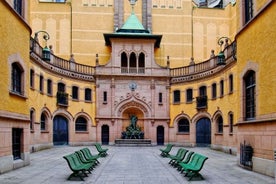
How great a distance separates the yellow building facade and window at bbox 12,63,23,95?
7999 millimetres

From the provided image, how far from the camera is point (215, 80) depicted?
107 feet

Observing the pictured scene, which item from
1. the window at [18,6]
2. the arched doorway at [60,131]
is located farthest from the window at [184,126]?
the window at [18,6]

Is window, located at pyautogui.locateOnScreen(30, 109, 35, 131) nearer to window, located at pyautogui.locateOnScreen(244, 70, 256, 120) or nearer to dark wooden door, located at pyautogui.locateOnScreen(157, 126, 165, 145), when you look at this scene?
dark wooden door, located at pyautogui.locateOnScreen(157, 126, 165, 145)

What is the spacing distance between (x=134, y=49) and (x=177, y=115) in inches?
359

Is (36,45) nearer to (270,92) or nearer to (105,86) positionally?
(105,86)

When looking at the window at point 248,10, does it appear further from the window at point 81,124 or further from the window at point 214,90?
the window at point 81,124

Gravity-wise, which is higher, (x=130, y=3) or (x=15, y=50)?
(x=130, y=3)

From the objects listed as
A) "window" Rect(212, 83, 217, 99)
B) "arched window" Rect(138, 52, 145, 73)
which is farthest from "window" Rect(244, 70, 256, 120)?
"arched window" Rect(138, 52, 145, 73)

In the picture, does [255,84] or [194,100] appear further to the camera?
[194,100]

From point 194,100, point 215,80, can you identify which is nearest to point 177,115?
point 194,100

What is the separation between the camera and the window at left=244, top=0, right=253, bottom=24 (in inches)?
693

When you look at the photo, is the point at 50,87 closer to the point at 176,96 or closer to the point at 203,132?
the point at 176,96

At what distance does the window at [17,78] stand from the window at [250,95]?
11955 millimetres

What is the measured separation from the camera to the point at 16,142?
1778 cm
